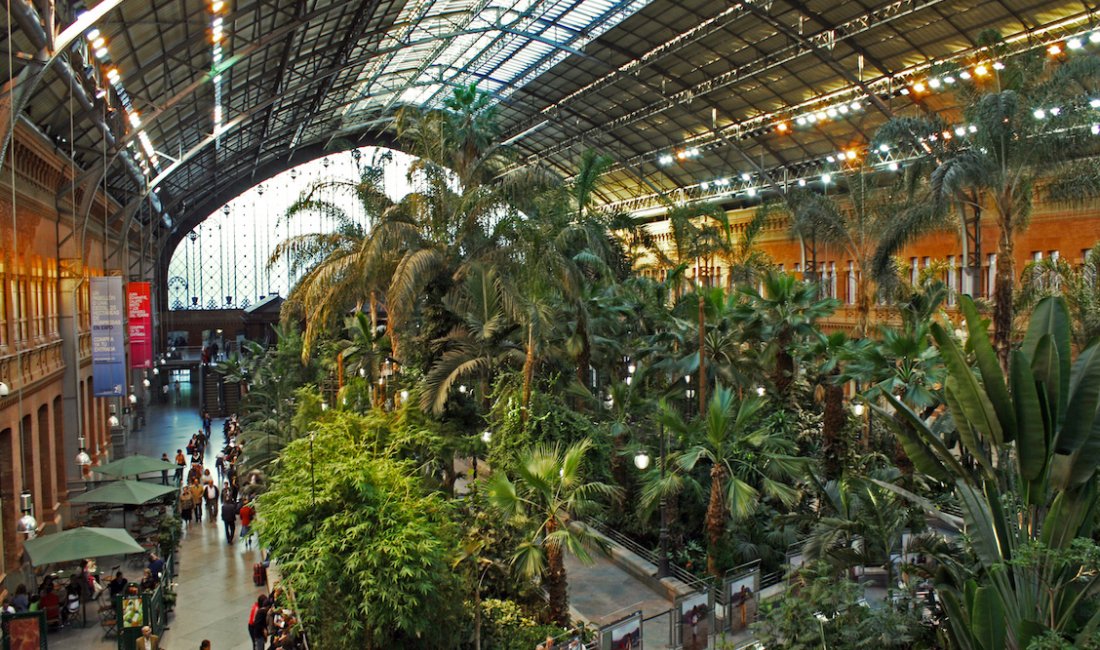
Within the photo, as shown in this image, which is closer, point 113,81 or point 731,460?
point 731,460

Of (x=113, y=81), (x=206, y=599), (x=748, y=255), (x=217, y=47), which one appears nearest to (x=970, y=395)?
(x=206, y=599)

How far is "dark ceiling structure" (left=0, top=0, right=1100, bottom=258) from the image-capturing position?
20078 millimetres

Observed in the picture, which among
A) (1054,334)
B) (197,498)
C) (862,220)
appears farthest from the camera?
(862,220)

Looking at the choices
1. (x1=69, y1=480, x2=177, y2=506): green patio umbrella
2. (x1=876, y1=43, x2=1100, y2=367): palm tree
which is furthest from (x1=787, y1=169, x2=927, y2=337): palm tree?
(x1=69, y1=480, x2=177, y2=506): green patio umbrella

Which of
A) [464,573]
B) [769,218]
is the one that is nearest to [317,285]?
[464,573]

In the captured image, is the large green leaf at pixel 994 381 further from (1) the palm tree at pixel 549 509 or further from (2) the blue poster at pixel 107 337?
(2) the blue poster at pixel 107 337

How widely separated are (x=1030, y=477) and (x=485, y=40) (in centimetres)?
3722

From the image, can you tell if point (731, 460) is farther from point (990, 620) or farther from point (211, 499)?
point (211, 499)

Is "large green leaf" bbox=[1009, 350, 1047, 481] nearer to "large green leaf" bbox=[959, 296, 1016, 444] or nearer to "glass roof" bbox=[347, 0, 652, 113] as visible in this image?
"large green leaf" bbox=[959, 296, 1016, 444]

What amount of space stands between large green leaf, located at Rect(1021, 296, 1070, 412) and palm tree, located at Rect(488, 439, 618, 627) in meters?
5.47

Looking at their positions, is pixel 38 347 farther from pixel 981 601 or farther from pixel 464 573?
pixel 981 601

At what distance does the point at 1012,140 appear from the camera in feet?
53.4

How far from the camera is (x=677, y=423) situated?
1390 cm

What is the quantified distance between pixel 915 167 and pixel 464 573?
602 inches
